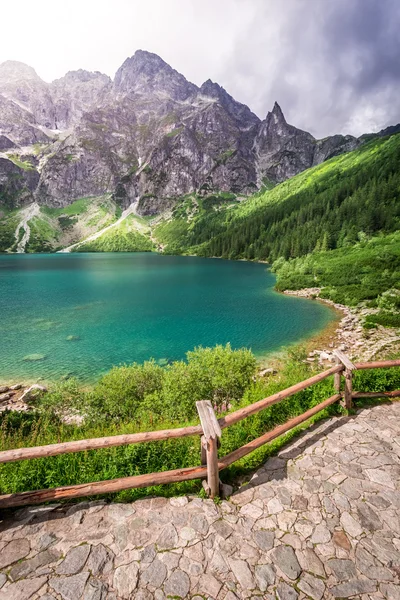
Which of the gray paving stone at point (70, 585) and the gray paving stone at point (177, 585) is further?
the gray paving stone at point (177, 585)

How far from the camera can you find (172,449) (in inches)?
374

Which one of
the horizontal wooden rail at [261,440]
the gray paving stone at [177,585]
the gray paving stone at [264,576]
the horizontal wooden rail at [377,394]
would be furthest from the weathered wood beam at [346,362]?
the gray paving stone at [177,585]

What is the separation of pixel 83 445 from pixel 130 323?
3914 centimetres

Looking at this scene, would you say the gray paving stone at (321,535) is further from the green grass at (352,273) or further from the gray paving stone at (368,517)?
the green grass at (352,273)

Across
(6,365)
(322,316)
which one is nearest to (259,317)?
(322,316)

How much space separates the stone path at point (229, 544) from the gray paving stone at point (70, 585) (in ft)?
0.06

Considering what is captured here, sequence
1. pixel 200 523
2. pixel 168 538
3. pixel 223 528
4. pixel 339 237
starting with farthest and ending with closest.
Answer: pixel 339 237 → pixel 200 523 → pixel 223 528 → pixel 168 538

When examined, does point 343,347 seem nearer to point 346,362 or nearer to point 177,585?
point 346,362

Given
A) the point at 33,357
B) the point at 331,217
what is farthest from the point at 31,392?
the point at 331,217

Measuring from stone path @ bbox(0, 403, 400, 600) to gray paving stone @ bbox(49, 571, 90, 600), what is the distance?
0.06 feet

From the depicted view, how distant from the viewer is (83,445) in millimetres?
7320

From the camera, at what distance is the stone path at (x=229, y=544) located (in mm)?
5359

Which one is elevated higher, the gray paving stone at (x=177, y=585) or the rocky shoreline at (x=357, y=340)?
the gray paving stone at (x=177, y=585)

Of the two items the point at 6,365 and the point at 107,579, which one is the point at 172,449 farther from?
the point at 6,365
